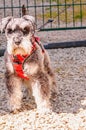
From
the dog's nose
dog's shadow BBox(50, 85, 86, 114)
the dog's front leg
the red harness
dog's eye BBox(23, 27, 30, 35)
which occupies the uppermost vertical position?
dog's eye BBox(23, 27, 30, 35)

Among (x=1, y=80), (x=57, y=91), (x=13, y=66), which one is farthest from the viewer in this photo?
(x=1, y=80)

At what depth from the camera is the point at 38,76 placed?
16.9ft

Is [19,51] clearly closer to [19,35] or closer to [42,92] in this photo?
[19,35]

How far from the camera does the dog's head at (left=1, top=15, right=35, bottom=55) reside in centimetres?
476

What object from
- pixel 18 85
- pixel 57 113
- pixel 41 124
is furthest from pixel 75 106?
pixel 41 124

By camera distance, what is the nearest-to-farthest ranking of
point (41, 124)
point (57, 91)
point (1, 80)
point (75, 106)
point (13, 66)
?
1. point (41, 124)
2. point (13, 66)
3. point (75, 106)
4. point (57, 91)
5. point (1, 80)

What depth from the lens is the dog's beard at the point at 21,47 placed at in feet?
15.7

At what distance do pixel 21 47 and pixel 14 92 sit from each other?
69cm

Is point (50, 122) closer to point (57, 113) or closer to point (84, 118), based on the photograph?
point (84, 118)

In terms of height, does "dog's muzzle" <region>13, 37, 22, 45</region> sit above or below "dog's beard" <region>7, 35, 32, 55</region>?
above

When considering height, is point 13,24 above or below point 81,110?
above

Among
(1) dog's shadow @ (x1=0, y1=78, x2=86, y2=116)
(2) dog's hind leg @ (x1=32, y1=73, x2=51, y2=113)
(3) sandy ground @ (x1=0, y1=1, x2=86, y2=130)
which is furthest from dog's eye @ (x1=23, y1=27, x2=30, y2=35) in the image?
(1) dog's shadow @ (x1=0, y1=78, x2=86, y2=116)

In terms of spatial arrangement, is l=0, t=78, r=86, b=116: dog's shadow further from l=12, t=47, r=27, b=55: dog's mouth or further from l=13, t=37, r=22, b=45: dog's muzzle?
l=13, t=37, r=22, b=45: dog's muzzle

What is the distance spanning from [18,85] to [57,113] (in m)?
0.47
